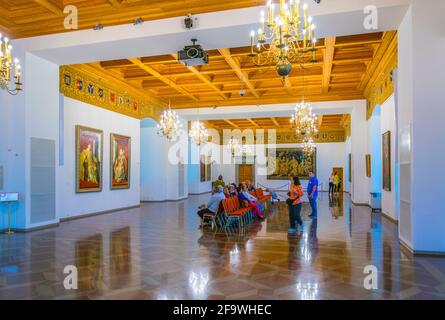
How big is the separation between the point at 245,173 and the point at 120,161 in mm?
15237

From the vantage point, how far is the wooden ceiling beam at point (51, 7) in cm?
686

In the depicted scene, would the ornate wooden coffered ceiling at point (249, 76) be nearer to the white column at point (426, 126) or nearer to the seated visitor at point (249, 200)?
the white column at point (426, 126)

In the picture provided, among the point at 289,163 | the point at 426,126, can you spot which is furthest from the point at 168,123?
the point at 289,163

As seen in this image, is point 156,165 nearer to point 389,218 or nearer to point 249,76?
point 249,76

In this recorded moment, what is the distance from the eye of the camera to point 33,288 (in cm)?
419

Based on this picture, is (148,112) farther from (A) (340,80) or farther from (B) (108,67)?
(A) (340,80)

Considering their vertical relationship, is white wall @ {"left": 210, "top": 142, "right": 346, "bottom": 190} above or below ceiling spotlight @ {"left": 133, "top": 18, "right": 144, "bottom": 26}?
below

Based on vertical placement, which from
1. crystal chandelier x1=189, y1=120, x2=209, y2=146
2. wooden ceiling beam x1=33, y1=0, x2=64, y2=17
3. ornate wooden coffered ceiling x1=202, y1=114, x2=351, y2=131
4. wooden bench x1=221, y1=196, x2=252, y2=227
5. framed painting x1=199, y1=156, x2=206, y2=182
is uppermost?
wooden ceiling beam x1=33, y1=0, x2=64, y2=17

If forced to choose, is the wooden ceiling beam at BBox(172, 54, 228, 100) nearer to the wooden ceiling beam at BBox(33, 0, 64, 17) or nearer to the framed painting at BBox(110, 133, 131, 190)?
the wooden ceiling beam at BBox(33, 0, 64, 17)

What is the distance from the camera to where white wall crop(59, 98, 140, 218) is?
32.7 ft

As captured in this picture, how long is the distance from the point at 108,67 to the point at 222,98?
5.82 metres

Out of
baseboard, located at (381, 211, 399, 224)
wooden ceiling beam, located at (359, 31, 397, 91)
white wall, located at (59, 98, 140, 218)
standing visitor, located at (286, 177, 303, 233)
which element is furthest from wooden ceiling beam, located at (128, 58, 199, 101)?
baseboard, located at (381, 211, 399, 224)

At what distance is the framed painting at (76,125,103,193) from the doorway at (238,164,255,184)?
1628cm
